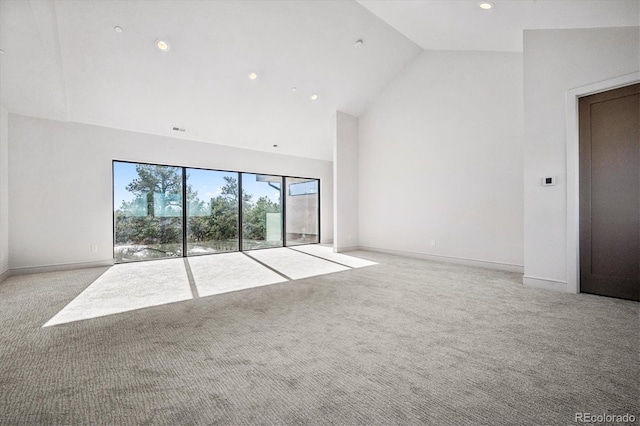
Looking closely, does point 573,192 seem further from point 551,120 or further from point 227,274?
point 227,274

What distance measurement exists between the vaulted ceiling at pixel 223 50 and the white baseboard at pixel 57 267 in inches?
101

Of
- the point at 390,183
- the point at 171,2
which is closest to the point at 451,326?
the point at 390,183

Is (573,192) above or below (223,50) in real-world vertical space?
below

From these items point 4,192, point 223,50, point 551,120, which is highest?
point 223,50

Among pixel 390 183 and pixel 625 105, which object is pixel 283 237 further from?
pixel 625 105

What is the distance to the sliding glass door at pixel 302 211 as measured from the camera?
837 cm

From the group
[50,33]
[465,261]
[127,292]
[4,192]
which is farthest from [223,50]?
[465,261]

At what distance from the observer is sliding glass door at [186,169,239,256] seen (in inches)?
260

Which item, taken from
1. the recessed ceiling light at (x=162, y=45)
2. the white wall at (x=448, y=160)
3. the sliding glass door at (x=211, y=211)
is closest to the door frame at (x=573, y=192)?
the white wall at (x=448, y=160)

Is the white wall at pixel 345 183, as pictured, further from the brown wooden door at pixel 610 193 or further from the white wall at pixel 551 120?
the brown wooden door at pixel 610 193

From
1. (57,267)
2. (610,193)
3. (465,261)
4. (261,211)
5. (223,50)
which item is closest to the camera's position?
(610,193)

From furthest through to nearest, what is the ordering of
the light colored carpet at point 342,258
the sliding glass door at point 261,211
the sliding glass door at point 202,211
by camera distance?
the sliding glass door at point 261,211, the sliding glass door at point 202,211, the light colored carpet at point 342,258

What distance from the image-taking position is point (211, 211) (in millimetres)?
6902

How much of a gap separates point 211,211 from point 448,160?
5.34 metres
